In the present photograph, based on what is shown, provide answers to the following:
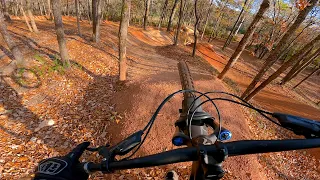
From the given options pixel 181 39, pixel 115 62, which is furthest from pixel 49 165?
pixel 181 39

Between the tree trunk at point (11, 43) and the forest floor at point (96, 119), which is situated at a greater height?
the tree trunk at point (11, 43)

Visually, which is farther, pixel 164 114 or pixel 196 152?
pixel 164 114

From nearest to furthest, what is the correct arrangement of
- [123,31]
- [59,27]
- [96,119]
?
[96,119] → [123,31] → [59,27]

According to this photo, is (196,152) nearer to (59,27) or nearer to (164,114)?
(164,114)

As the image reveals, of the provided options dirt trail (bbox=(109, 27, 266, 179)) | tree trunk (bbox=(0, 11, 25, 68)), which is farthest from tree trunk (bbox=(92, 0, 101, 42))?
dirt trail (bbox=(109, 27, 266, 179))

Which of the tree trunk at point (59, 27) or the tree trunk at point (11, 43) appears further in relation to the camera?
the tree trunk at point (59, 27)

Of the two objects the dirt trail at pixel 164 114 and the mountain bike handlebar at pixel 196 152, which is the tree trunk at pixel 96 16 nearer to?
the dirt trail at pixel 164 114

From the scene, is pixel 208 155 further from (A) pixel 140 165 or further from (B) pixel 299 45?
(B) pixel 299 45

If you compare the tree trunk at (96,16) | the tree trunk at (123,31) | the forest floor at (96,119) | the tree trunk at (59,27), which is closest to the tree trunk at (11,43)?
the forest floor at (96,119)

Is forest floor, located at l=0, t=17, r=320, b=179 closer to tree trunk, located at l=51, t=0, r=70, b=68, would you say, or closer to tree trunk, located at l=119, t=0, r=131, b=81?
tree trunk, located at l=51, t=0, r=70, b=68

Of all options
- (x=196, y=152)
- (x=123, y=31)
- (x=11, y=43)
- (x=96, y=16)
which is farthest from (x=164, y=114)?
(x=96, y=16)

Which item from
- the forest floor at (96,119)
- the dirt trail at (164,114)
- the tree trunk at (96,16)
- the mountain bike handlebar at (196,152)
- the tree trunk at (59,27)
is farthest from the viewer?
the tree trunk at (96,16)

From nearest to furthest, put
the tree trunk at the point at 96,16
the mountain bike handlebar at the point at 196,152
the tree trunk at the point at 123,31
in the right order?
the mountain bike handlebar at the point at 196,152, the tree trunk at the point at 123,31, the tree trunk at the point at 96,16

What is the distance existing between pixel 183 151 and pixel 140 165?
361 millimetres
